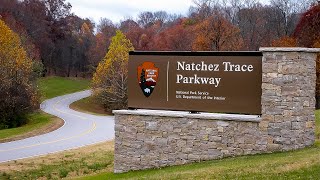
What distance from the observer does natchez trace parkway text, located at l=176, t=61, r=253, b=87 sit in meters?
11.8

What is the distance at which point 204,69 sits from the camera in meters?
12.2

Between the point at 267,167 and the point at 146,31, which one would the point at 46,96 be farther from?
the point at 267,167

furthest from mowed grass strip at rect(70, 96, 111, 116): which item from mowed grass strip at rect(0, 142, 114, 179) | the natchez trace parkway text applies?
the natchez trace parkway text

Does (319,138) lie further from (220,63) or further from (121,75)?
(121,75)

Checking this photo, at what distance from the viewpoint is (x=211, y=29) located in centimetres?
4547

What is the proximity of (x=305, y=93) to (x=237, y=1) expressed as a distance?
172 ft

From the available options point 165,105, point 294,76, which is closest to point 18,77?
point 165,105

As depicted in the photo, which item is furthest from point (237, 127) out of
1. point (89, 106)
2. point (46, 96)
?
point (46, 96)

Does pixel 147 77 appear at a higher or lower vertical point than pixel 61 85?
higher

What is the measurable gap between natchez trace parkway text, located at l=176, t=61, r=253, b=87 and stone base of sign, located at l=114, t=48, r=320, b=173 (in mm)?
769

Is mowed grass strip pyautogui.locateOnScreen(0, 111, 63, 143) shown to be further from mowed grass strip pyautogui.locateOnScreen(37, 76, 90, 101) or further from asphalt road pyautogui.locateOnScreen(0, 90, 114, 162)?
mowed grass strip pyautogui.locateOnScreen(37, 76, 90, 101)

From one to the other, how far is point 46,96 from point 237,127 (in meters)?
55.1

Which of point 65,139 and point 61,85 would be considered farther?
point 61,85

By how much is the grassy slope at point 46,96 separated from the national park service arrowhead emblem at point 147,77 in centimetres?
1678
